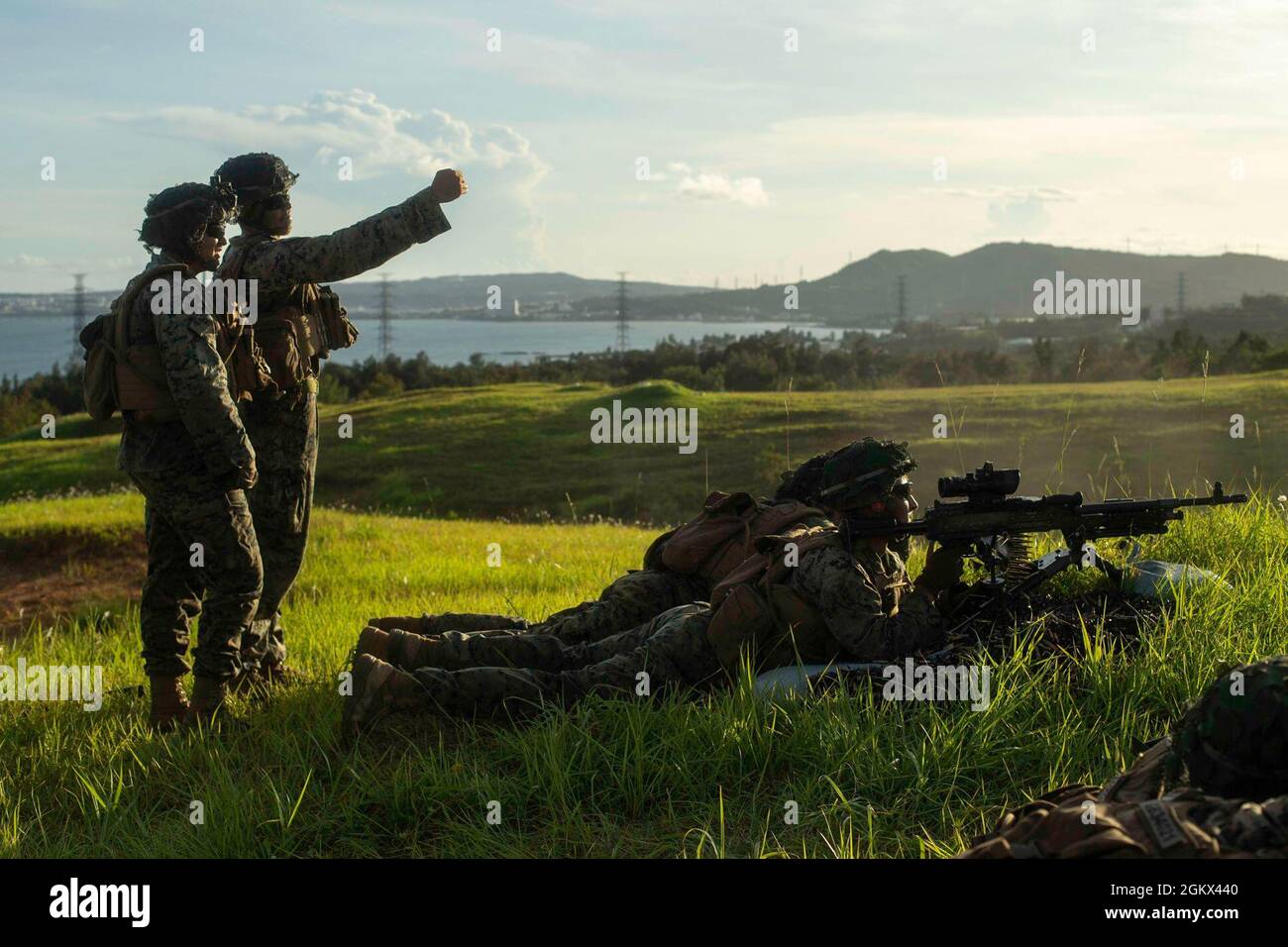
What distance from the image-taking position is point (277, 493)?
663 cm

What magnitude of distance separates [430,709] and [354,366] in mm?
49524

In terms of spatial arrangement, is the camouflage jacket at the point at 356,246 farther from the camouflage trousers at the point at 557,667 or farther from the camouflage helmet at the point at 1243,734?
the camouflage helmet at the point at 1243,734

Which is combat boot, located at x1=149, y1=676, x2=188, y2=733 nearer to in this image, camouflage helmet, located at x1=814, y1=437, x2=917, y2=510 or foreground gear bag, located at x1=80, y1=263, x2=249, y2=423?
foreground gear bag, located at x1=80, y1=263, x2=249, y2=423

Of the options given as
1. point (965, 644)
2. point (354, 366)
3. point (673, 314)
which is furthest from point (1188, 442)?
point (673, 314)

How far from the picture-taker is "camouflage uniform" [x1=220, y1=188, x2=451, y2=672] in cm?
621

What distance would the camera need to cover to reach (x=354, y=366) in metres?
53.4

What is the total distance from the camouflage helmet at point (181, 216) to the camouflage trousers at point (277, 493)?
918mm

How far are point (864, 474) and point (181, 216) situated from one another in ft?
11.0

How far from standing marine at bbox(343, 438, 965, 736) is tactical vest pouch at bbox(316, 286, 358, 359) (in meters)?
1.87

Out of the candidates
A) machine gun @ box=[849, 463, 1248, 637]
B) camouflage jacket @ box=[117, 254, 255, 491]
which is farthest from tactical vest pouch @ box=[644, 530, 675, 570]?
camouflage jacket @ box=[117, 254, 255, 491]

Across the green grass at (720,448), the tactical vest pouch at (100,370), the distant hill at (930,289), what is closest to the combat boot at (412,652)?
the tactical vest pouch at (100,370)

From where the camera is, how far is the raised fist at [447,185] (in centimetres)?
616
